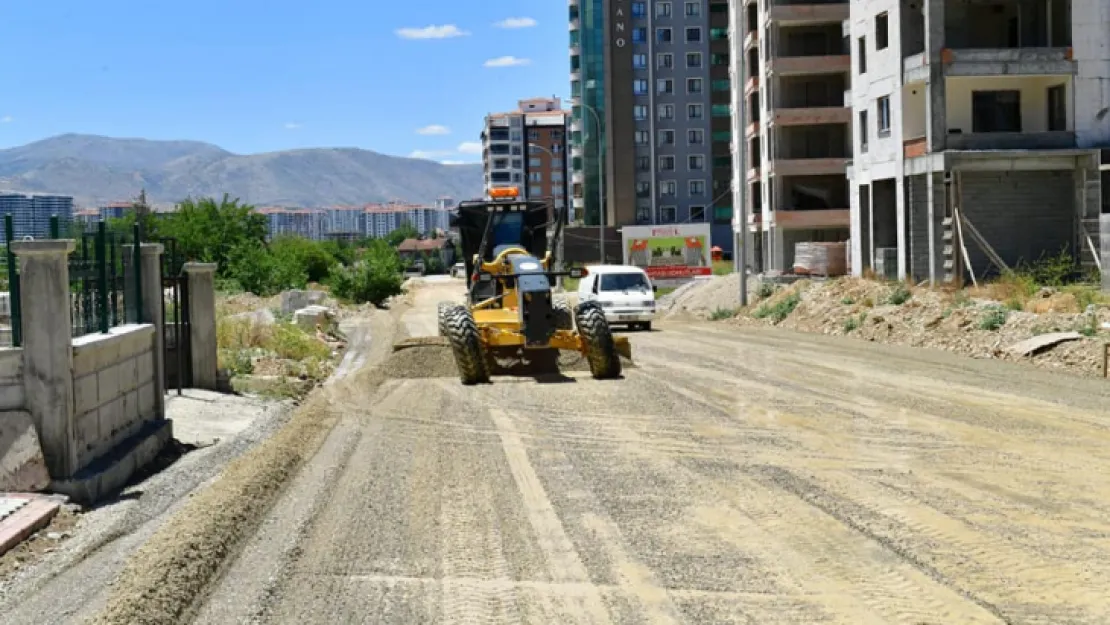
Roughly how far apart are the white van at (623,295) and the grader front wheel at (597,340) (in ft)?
51.7

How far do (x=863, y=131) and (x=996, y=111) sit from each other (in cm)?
637

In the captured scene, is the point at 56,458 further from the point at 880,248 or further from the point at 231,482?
the point at 880,248

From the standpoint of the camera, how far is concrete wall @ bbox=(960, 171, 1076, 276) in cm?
3797

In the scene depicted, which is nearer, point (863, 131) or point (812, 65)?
point (863, 131)

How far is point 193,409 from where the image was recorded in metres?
17.8

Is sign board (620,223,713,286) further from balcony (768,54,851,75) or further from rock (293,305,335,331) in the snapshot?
rock (293,305,335,331)

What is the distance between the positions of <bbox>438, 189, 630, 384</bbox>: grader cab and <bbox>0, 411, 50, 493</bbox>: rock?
906 cm

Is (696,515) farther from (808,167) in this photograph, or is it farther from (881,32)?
(808,167)

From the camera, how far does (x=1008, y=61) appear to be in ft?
124

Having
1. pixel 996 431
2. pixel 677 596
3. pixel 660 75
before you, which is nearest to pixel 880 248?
pixel 996 431

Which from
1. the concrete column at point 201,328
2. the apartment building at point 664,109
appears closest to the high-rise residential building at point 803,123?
the apartment building at point 664,109

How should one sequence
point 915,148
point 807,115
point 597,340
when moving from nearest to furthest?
1. point 597,340
2. point 915,148
3. point 807,115

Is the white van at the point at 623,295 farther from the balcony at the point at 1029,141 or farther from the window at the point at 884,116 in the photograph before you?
the balcony at the point at 1029,141

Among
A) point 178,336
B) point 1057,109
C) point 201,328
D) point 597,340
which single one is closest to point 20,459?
point 178,336
